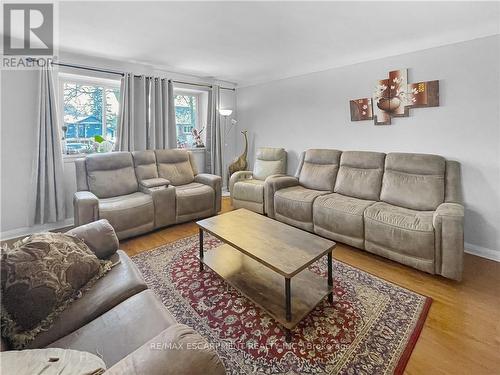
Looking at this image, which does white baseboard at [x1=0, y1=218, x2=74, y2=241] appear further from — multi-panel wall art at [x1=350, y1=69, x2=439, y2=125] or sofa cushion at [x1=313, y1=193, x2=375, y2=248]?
multi-panel wall art at [x1=350, y1=69, x2=439, y2=125]

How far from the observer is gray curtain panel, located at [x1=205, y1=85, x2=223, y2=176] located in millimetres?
4867

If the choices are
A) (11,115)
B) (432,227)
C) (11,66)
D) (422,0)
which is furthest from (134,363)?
(11,66)

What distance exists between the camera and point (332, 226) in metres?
2.83

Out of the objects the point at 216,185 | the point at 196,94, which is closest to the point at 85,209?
the point at 216,185

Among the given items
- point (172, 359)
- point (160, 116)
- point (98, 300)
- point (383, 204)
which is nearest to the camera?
point (172, 359)

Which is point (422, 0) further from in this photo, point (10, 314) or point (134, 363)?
point (10, 314)

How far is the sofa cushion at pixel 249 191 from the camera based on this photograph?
12.5 feet

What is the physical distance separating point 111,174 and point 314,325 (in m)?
2.98

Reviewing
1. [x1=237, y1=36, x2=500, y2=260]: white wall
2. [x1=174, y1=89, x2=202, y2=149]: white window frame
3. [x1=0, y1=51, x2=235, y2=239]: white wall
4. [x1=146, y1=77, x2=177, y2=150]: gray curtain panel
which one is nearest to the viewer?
[x1=237, y1=36, x2=500, y2=260]: white wall

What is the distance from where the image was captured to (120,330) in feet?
3.53

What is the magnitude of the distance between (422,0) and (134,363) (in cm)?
289

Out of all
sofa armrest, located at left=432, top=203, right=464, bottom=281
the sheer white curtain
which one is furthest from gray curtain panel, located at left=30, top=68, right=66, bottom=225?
sofa armrest, located at left=432, top=203, right=464, bottom=281

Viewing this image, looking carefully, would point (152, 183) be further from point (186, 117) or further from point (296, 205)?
point (186, 117)

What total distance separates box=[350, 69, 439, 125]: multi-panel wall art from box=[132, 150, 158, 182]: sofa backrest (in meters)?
2.95
